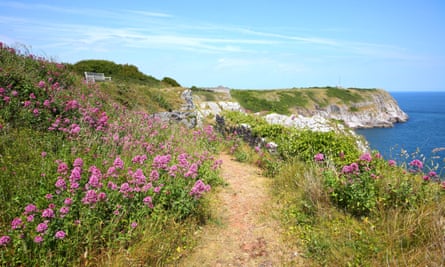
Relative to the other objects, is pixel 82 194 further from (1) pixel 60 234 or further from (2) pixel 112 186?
(1) pixel 60 234

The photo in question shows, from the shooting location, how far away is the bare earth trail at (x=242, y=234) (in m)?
3.25

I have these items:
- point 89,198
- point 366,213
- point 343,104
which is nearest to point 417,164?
point 366,213

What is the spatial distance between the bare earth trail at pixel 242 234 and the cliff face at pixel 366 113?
62.4 m

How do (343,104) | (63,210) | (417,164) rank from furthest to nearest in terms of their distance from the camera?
(343,104) < (417,164) < (63,210)

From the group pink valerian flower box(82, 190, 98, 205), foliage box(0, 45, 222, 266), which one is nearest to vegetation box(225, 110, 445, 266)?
foliage box(0, 45, 222, 266)

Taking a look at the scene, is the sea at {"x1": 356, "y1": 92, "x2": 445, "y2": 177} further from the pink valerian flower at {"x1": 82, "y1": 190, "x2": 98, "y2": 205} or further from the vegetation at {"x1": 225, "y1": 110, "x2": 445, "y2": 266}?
the pink valerian flower at {"x1": 82, "y1": 190, "x2": 98, "y2": 205}

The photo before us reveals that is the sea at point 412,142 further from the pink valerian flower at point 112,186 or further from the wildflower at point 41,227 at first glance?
the wildflower at point 41,227

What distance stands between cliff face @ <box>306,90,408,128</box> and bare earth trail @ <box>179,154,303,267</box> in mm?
62395

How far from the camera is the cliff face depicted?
68.4 m

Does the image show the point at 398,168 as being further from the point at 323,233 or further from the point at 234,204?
the point at 234,204

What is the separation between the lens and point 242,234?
3.89 metres

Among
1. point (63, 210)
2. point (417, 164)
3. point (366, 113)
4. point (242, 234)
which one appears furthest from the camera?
point (366, 113)

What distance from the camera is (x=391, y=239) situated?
2949 mm

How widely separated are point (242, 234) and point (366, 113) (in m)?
80.1
